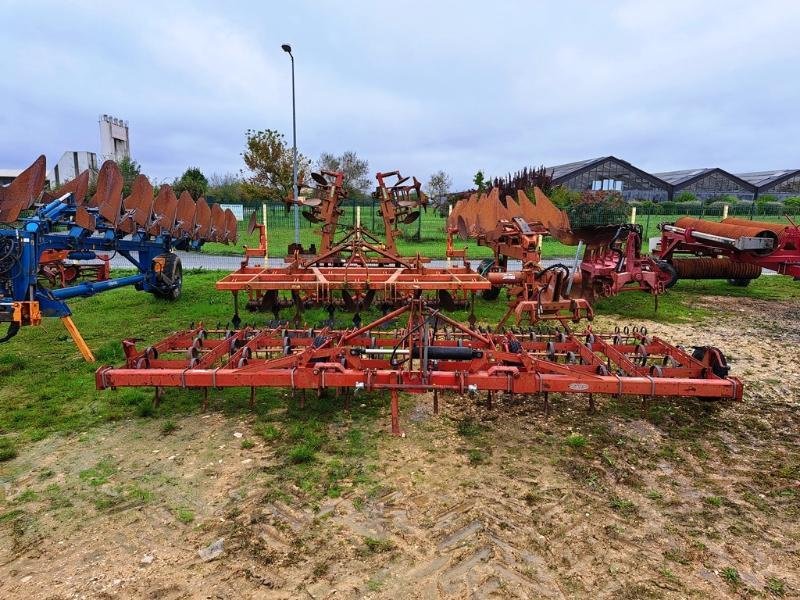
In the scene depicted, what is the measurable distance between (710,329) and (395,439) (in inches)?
268

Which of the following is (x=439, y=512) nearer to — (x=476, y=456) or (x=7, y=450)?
(x=476, y=456)

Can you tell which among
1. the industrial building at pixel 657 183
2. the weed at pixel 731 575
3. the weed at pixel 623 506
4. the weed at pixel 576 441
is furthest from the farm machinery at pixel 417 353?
the industrial building at pixel 657 183

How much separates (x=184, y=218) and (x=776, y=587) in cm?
1051

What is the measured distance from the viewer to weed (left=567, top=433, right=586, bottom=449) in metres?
4.32

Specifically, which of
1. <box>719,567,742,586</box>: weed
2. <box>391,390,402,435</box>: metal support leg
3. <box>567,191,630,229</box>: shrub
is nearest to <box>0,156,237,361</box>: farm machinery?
<box>391,390,402,435</box>: metal support leg

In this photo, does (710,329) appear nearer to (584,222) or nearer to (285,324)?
(285,324)

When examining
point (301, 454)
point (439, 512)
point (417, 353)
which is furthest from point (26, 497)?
point (417, 353)

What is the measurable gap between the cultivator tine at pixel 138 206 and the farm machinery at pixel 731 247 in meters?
10.7

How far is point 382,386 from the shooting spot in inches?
168

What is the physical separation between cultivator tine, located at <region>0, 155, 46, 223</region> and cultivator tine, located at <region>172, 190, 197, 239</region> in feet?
11.2

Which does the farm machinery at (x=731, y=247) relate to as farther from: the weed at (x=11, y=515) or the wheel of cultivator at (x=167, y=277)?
the weed at (x=11, y=515)

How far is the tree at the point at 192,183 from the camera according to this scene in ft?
104

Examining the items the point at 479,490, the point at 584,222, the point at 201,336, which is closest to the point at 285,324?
the point at 201,336

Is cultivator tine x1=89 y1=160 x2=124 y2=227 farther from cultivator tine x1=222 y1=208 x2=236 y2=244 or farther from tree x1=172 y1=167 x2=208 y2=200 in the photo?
tree x1=172 y1=167 x2=208 y2=200
